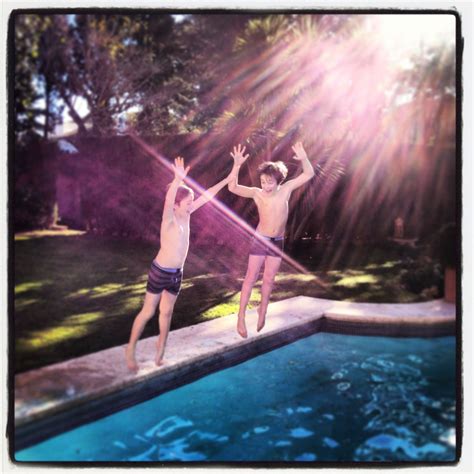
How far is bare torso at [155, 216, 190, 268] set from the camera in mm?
4414

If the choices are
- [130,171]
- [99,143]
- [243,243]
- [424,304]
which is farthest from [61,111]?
[424,304]

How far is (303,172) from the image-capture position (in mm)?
4828

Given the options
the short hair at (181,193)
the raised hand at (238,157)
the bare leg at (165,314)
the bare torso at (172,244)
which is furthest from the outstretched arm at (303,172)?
the bare leg at (165,314)

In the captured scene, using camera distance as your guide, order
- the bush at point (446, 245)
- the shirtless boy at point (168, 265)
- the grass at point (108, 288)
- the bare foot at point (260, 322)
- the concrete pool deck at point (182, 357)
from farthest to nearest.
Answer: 1. the bare foot at point (260, 322)
2. the bush at point (446, 245)
3. the shirtless boy at point (168, 265)
4. the grass at point (108, 288)
5. the concrete pool deck at point (182, 357)

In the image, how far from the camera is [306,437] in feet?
14.1

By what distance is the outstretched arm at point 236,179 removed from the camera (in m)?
4.72

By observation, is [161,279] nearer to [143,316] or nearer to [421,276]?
[143,316]

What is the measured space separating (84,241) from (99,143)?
3.55ft

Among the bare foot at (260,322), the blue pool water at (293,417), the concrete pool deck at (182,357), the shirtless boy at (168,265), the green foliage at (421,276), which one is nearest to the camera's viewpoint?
the concrete pool deck at (182,357)

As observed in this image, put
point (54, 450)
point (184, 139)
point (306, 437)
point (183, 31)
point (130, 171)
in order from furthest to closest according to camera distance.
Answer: point (130, 171) → point (184, 139) → point (183, 31) → point (306, 437) → point (54, 450)

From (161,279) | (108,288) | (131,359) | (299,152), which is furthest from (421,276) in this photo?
(108,288)

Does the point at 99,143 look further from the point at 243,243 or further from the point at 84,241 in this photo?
the point at 243,243

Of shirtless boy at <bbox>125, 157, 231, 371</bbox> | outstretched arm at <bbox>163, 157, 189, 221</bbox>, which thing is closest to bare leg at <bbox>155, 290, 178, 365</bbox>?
shirtless boy at <bbox>125, 157, 231, 371</bbox>

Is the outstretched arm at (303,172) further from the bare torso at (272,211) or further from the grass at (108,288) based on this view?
the grass at (108,288)
